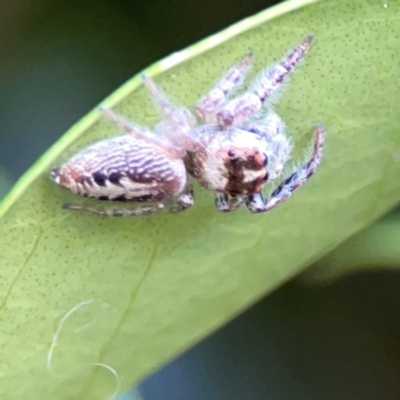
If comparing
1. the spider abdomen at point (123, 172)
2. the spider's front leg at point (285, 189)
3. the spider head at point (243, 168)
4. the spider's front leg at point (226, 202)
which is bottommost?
the spider's front leg at point (285, 189)

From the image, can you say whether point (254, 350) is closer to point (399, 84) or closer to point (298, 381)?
point (298, 381)

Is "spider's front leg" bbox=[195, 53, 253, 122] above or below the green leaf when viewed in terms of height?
above

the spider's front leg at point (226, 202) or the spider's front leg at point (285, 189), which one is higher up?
the spider's front leg at point (226, 202)

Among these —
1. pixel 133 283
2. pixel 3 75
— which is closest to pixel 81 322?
pixel 133 283
